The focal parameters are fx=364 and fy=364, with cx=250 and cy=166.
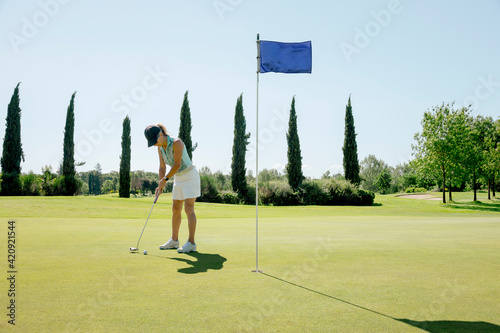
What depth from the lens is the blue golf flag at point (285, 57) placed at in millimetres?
6895

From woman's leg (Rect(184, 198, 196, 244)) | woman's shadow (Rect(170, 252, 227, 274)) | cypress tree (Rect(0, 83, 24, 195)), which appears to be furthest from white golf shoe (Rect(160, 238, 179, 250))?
cypress tree (Rect(0, 83, 24, 195))

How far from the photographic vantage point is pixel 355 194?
40719 mm

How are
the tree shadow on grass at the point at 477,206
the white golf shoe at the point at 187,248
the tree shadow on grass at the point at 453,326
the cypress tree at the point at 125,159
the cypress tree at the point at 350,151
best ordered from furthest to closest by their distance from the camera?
1. the cypress tree at the point at 350,151
2. the cypress tree at the point at 125,159
3. the tree shadow on grass at the point at 477,206
4. the white golf shoe at the point at 187,248
5. the tree shadow on grass at the point at 453,326

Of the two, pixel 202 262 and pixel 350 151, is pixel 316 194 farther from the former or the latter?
pixel 202 262

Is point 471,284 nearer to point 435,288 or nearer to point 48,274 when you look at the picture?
point 435,288

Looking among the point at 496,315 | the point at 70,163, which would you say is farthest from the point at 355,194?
the point at 496,315

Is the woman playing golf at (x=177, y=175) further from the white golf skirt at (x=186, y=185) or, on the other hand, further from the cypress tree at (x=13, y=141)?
the cypress tree at (x=13, y=141)

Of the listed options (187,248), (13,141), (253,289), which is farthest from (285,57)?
(13,141)

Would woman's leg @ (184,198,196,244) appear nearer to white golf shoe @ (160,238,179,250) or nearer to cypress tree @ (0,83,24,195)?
white golf shoe @ (160,238,179,250)

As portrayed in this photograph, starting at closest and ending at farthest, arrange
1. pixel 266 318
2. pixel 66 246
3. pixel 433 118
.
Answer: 1. pixel 266 318
2. pixel 66 246
3. pixel 433 118

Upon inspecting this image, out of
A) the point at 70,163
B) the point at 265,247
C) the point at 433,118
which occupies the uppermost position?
the point at 433,118

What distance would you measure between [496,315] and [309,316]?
1.72m

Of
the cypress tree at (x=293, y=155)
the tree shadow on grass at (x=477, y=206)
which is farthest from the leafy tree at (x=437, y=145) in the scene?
the cypress tree at (x=293, y=155)

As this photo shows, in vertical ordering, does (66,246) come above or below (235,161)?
below
